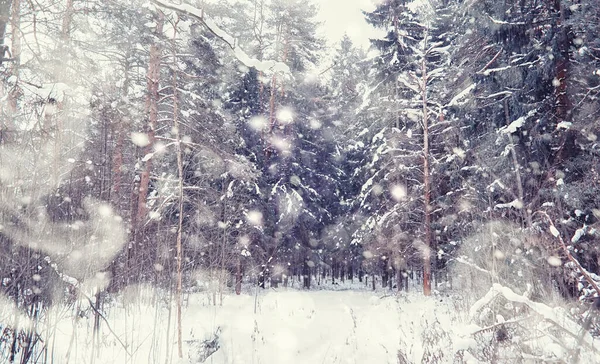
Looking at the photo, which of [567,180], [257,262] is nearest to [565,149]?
[567,180]

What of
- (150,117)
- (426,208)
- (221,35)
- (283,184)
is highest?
(150,117)

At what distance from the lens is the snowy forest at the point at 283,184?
353 cm

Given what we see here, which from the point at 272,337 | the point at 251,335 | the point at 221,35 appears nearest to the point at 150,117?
the point at 251,335

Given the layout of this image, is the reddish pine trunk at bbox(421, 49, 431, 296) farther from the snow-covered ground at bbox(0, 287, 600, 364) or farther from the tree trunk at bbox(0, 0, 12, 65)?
the tree trunk at bbox(0, 0, 12, 65)

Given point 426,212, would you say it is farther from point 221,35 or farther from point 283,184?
point 221,35

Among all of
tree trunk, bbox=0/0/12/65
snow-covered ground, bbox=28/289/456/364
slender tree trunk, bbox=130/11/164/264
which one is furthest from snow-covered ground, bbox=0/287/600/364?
slender tree trunk, bbox=130/11/164/264

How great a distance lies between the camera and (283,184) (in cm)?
1872

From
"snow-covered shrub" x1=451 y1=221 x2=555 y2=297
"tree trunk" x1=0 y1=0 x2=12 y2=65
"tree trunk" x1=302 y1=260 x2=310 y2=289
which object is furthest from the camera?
"tree trunk" x1=302 y1=260 x2=310 y2=289

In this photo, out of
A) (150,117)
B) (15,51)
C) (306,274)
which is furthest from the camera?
(306,274)

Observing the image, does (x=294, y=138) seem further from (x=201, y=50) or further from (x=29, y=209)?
(x=29, y=209)

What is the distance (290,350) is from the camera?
22.3 ft

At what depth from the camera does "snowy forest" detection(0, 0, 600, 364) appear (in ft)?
11.6

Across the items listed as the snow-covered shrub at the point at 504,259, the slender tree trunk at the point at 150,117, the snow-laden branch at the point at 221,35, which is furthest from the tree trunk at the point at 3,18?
the slender tree trunk at the point at 150,117

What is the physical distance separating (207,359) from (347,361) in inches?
97.4
